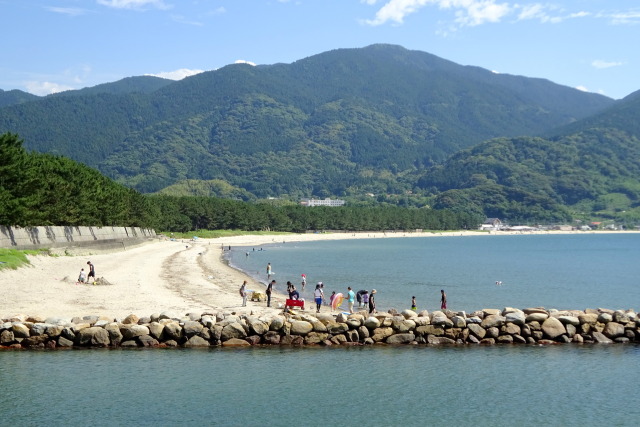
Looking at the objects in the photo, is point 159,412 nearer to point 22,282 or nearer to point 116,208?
point 22,282

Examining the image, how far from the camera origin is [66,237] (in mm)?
79062

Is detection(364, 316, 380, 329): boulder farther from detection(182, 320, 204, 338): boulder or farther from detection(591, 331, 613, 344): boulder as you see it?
detection(591, 331, 613, 344): boulder

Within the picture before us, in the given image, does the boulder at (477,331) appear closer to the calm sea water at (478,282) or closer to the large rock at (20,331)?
the calm sea water at (478,282)

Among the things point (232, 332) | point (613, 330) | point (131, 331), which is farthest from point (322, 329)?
point (613, 330)

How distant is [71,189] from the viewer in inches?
3536

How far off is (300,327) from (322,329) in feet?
3.76

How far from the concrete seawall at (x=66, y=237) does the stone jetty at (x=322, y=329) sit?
30.9 m

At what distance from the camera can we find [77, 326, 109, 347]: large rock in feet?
106

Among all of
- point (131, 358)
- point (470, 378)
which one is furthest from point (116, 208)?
point (470, 378)

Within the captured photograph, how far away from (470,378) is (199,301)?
874 inches

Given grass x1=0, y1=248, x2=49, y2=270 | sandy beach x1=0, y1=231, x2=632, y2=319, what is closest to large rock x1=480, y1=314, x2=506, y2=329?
sandy beach x1=0, y1=231, x2=632, y2=319

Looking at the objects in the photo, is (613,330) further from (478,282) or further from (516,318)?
(478,282)

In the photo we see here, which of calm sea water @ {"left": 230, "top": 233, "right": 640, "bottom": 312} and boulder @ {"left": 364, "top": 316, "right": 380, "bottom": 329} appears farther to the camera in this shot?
calm sea water @ {"left": 230, "top": 233, "right": 640, "bottom": 312}

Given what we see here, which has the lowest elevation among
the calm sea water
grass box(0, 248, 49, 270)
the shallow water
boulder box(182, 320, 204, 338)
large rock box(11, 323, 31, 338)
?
the calm sea water
